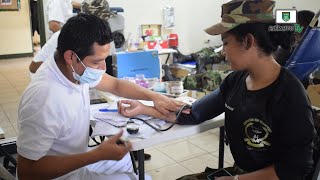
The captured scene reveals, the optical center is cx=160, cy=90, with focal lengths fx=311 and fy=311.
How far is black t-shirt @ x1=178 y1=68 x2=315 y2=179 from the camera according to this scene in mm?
1053

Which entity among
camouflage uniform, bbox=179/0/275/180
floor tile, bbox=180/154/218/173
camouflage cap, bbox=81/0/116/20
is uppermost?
camouflage cap, bbox=81/0/116/20

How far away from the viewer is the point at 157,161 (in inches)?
105

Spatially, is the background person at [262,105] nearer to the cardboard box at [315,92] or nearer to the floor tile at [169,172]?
the floor tile at [169,172]

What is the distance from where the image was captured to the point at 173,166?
101 inches

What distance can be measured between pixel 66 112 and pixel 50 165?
0.22 meters

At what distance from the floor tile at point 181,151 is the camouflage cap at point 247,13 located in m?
1.72

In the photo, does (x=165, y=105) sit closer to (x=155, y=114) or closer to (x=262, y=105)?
(x=155, y=114)

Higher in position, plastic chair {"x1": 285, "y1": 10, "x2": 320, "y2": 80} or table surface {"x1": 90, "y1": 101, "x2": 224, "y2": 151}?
plastic chair {"x1": 285, "y1": 10, "x2": 320, "y2": 80}

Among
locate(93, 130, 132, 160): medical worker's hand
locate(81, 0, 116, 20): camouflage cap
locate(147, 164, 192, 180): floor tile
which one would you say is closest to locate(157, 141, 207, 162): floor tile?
locate(147, 164, 192, 180): floor tile

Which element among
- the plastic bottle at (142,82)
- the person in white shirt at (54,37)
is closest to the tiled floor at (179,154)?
the plastic bottle at (142,82)

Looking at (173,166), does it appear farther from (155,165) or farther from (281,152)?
(281,152)

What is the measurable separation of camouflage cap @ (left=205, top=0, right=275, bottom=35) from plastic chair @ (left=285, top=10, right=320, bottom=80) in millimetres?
852

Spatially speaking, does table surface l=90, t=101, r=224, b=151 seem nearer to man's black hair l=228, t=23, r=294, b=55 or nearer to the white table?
the white table

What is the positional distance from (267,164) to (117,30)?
2022 mm
